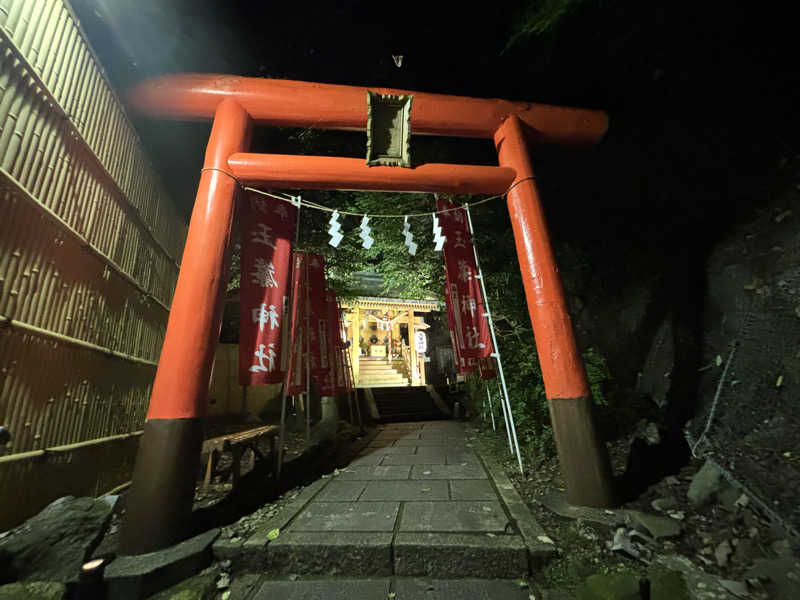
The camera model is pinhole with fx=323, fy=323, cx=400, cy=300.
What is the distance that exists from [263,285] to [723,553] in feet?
17.2

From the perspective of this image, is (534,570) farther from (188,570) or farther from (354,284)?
(354,284)

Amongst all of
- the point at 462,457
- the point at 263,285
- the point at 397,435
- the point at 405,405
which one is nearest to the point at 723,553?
the point at 462,457

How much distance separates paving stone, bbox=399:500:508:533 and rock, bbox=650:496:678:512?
160cm

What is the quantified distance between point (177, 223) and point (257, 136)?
222 cm

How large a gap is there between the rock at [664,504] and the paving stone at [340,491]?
3.33m

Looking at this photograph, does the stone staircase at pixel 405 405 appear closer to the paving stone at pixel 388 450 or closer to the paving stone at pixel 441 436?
the paving stone at pixel 441 436

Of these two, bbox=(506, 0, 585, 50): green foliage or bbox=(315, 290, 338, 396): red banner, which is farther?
bbox=(315, 290, 338, 396): red banner

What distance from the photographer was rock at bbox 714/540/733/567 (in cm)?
256

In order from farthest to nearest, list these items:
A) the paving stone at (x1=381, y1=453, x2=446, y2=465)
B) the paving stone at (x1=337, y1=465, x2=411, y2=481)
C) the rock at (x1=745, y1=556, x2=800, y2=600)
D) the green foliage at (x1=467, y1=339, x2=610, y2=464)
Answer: the paving stone at (x1=381, y1=453, x2=446, y2=465), the green foliage at (x1=467, y1=339, x2=610, y2=464), the paving stone at (x1=337, y1=465, x2=411, y2=481), the rock at (x1=745, y1=556, x2=800, y2=600)

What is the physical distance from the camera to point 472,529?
302 cm

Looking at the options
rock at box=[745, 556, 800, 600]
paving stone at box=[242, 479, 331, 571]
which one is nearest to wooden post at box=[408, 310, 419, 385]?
paving stone at box=[242, 479, 331, 571]

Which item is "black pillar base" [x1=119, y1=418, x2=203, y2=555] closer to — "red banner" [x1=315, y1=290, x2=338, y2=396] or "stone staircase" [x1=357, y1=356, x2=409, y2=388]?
"red banner" [x1=315, y1=290, x2=338, y2=396]

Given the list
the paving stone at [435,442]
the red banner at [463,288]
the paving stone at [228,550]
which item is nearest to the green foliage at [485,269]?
the red banner at [463,288]

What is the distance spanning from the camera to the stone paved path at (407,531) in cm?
267
